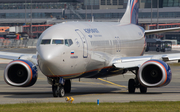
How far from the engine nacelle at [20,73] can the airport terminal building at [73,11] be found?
440ft

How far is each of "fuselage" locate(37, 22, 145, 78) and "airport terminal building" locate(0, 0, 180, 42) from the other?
131457 mm

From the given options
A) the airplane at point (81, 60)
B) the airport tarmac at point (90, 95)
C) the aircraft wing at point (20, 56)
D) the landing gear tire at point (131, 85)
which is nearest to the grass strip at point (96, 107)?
the airport tarmac at point (90, 95)


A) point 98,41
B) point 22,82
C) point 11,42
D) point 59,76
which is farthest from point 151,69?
point 11,42

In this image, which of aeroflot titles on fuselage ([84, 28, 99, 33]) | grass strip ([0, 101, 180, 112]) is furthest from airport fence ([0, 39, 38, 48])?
grass strip ([0, 101, 180, 112])

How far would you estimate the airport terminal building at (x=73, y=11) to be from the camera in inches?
6452

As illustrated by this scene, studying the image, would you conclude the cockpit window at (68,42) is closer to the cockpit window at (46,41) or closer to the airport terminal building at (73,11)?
the cockpit window at (46,41)

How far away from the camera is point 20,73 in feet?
78.0

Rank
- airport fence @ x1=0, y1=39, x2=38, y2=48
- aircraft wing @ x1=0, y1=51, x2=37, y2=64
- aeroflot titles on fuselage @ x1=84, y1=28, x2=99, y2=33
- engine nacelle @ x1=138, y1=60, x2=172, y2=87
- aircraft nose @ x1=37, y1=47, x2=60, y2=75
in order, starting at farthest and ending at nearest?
airport fence @ x1=0, y1=39, x2=38, y2=48 < aircraft wing @ x1=0, y1=51, x2=37, y2=64 < aeroflot titles on fuselage @ x1=84, y1=28, x2=99, y2=33 < engine nacelle @ x1=138, y1=60, x2=172, y2=87 < aircraft nose @ x1=37, y1=47, x2=60, y2=75

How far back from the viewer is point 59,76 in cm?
2069

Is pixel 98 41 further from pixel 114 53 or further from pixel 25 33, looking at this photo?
pixel 25 33

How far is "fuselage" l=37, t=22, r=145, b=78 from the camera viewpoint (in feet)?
65.1

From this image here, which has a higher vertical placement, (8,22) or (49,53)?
(49,53)

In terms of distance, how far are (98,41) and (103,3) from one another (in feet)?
521

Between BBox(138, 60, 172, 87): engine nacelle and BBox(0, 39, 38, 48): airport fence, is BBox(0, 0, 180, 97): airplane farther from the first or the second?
BBox(0, 39, 38, 48): airport fence
